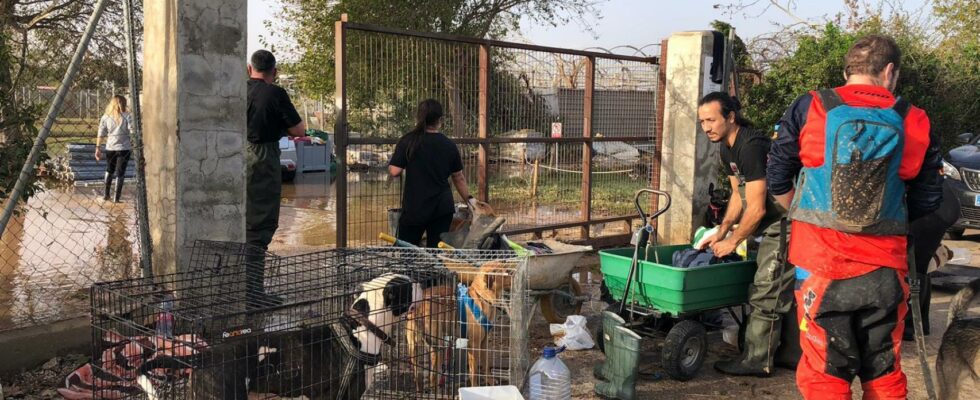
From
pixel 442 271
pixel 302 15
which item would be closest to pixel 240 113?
pixel 442 271

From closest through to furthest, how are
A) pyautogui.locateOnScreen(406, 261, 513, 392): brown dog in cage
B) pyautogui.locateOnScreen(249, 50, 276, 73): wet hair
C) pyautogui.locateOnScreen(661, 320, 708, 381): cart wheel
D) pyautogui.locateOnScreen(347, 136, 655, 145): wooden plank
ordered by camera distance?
pyautogui.locateOnScreen(406, 261, 513, 392): brown dog in cage → pyautogui.locateOnScreen(661, 320, 708, 381): cart wheel → pyautogui.locateOnScreen(249, 50, 276, 73): wet hair → pyautogui.locateOnScreen(347, 136, 655, 145): wooden plank

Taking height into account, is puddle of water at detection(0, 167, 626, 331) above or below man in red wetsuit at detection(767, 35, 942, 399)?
below

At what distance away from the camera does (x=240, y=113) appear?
16.6 ft

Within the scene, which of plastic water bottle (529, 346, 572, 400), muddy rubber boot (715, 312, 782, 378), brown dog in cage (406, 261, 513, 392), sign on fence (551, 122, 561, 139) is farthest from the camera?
sign on fence (551, 122, 561, 139)

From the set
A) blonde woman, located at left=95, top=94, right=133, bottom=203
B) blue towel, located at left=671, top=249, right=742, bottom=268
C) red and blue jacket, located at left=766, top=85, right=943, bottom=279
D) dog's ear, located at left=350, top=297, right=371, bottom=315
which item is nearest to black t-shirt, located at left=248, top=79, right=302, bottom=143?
dog's ear, located at left=350, top=297, right=371, bottom=315

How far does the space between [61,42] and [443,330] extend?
21.4 feet

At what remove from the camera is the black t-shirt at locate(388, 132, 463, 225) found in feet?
19.7

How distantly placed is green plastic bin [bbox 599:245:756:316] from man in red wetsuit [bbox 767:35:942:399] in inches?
51.8

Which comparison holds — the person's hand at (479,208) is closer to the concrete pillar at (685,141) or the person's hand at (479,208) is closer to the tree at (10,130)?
the tree at (10,130)

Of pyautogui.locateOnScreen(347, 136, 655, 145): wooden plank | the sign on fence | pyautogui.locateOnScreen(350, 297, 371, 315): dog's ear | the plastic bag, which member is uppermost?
the sign on fence

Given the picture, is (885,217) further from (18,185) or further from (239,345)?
(18,185)

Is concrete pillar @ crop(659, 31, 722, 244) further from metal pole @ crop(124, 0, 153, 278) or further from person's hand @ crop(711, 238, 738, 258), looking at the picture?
metal pole @ crop(124, 0, 153, 278)

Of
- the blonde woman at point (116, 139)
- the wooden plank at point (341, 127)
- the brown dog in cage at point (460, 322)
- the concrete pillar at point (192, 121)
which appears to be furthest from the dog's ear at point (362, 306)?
the blonde woman at point (116, 139)

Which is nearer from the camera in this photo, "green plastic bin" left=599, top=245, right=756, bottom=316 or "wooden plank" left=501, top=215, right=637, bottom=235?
"green plastic bin" left=599, top=245, right=756, bottom=316
